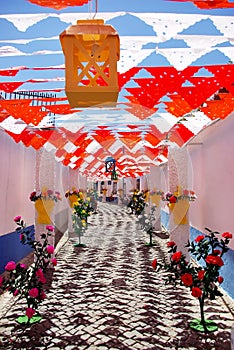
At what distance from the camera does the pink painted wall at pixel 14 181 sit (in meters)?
4.87

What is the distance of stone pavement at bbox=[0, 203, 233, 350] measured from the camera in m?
2.70

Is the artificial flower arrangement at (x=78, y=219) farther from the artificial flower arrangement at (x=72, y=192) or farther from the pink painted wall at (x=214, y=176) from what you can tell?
the pink painted wall at (x=214, y=176)

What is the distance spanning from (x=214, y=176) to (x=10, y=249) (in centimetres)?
316

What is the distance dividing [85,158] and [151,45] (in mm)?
5665

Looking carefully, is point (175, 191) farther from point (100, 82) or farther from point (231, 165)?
point (100, 82)

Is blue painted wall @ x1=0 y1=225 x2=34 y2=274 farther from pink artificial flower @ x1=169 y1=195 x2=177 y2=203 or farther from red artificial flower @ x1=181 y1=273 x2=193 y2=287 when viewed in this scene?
red artificial flower @ x1=181 y1=273 x2=193 y2=287

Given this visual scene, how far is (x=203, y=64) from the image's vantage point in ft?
8.08

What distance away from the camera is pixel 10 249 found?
5.13m

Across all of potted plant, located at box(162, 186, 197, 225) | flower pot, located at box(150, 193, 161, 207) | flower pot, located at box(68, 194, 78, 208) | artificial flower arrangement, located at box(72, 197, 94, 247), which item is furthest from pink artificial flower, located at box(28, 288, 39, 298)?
flower pot, located at box(150, 193, 161, 207)

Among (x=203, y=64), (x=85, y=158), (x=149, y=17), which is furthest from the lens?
(x=85, y=158)

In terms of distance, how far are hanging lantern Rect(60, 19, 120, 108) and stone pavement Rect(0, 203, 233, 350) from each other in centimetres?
205

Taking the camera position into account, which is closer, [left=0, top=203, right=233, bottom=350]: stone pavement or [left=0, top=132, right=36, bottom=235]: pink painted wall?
[left=0, top=203, right=233, bottom=350]: stone pavement

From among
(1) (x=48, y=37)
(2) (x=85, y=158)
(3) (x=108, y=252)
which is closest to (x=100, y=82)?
(1) (x=48, y=37)

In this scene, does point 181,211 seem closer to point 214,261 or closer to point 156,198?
point 214,261
